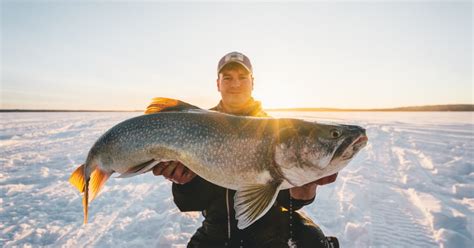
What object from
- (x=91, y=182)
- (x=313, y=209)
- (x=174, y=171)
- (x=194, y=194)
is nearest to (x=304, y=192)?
(x=194, y=194)

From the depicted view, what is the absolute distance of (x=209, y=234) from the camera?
280 centimetres

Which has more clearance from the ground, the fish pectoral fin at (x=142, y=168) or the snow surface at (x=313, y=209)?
the fish pectoral fin at (x=142, y=168)

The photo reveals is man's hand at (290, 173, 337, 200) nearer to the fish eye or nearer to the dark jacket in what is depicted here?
the dark jacket

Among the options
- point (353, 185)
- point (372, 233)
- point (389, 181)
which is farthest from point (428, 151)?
point (372, 233)

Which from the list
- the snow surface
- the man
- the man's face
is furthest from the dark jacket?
the man's face

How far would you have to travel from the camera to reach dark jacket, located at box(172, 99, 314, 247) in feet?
9.03

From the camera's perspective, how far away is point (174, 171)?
2.78 metres

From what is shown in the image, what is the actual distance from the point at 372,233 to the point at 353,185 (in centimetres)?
203

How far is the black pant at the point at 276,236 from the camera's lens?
2641mm

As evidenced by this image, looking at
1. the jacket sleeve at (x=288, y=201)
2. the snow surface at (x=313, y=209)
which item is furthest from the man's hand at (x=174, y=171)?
the snow surface at (x=313, y=209)

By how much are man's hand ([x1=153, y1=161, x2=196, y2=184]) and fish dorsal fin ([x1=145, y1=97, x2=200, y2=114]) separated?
50 cm

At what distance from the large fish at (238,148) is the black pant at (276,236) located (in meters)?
0.60

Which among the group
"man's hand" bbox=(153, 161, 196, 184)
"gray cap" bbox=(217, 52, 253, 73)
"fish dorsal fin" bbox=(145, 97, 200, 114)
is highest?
"gray cap" bbox=(217, 52, 253, 73)

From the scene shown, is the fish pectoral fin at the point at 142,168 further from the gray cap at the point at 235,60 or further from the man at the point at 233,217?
the gray cap at the point at 235,60
